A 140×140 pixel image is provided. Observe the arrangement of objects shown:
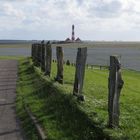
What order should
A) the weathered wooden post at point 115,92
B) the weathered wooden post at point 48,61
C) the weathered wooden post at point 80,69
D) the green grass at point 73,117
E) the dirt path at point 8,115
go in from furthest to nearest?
the weathered wooden post at point 48,61, the weathered wooden post at point 80,69, the dirt path at point 8,115, the weathered wooden post at point 115,92, the green grass at point 73,117

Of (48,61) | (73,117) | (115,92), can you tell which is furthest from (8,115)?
(48,61)

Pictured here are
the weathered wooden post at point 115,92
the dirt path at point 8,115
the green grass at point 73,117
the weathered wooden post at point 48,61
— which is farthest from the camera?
the weathered wooden post at point 48,61

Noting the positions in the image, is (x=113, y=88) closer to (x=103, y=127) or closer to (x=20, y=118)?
(x=103, y=127)

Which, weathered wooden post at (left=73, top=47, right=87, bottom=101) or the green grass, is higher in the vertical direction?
weathered wooden post at (left=73, top=47, right=87, bottom=101)

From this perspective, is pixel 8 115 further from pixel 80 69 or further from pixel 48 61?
pixel 48 61

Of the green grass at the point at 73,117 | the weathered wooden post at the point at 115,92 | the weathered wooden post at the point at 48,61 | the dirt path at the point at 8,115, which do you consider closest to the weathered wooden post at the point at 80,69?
the green grass at the point at 73,117

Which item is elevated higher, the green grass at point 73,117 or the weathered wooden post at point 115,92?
the weathered wooden post at point 115,92

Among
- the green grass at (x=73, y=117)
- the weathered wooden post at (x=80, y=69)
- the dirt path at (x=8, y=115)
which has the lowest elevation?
the dirt path at (x=8, y=115)

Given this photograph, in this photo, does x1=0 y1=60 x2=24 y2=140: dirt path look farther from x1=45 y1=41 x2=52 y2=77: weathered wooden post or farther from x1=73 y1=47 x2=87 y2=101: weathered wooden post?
x1=45 y1=41 x2=52 y2=77: weathered wooden post

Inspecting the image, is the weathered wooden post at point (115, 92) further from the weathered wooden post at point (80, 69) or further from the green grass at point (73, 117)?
the weathered wooden post at point (80, 69)

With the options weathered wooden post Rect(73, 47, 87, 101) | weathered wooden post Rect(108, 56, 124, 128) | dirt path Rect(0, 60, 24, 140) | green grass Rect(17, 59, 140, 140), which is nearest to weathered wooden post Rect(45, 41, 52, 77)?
dirt path Rect(0, 60, 24, 140)

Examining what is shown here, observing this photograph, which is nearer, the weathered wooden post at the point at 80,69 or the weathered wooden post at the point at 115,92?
the weathered wooden post at the point at 115,92

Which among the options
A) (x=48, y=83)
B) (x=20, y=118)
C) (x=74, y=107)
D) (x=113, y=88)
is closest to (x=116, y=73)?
(x=113, y=88)

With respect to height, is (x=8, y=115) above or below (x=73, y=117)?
below
